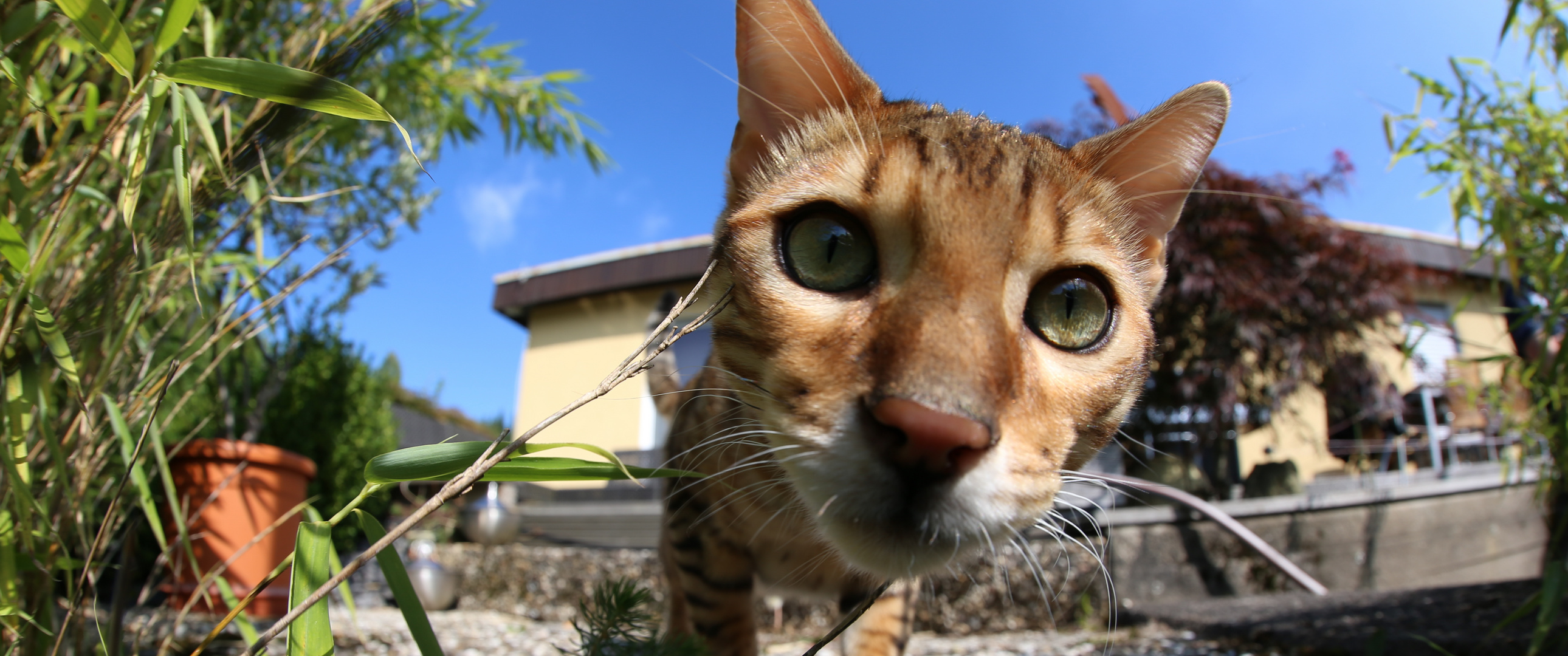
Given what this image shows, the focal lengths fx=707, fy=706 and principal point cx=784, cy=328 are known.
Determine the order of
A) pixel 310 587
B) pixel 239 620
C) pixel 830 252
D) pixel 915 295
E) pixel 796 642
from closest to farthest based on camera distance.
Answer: pixel 310 587
pixel 915 295
pixel 830 252
pixel 239 620
pixel 796 642

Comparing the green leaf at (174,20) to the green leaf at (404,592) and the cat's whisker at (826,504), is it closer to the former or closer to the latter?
the green leaf at (404,592)

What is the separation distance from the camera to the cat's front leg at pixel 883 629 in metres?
1.95

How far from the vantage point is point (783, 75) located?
1373 mm

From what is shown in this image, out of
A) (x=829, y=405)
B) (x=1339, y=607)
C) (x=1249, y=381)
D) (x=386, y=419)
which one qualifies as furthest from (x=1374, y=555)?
(x=386, y=419)

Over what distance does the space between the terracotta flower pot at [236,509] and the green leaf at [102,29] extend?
3218 millimetres

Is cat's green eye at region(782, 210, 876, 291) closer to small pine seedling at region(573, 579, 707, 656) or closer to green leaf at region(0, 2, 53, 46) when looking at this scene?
small pine seedling at region(573, 579, 707, 656)

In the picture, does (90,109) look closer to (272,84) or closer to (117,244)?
(117,244)

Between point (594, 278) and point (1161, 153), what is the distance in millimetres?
11444

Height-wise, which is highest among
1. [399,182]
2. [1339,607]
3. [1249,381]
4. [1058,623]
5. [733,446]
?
[399,182]

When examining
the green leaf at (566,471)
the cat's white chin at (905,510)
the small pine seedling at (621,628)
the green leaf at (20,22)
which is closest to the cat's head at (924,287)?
the cat's white chin at (905,510)

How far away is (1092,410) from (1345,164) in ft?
25.8

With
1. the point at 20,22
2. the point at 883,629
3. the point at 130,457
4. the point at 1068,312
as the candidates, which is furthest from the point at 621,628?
the point at 20,22

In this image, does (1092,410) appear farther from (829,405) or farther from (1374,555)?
(1374,555)

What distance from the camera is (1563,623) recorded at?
2.10 m
